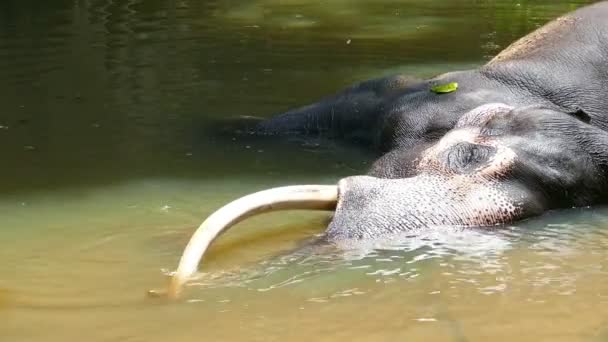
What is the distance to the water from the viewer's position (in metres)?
3.29

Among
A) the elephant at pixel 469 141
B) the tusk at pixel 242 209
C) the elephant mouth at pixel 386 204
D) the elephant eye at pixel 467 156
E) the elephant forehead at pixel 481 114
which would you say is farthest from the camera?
the elephant forehead at pixel 481 114

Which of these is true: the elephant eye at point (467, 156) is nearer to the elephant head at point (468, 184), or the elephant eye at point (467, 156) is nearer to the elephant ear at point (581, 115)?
the elephant head at point (468, 184)

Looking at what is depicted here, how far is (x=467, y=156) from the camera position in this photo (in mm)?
4562

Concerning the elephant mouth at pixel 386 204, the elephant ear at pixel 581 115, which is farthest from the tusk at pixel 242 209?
the elephant ear at pixel 581 115

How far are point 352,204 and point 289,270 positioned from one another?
19.7 inches

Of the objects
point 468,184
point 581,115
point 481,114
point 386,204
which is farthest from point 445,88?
point 386,204

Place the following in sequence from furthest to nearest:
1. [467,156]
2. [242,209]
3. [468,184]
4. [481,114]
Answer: [481,114]
[467,156]
[468,184]
[242,209]

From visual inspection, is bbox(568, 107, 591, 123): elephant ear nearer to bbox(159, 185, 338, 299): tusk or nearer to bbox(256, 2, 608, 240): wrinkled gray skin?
bbox(256, 2, 608, 240): wrinkled gray skin

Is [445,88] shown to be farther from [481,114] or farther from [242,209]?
[242,209]

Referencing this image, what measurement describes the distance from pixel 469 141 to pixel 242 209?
128cm

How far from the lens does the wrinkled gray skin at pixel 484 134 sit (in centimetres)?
422

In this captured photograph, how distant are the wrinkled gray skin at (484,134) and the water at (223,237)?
0.41 feet

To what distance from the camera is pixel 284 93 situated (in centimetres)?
725

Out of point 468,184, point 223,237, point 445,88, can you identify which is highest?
point 445,88
